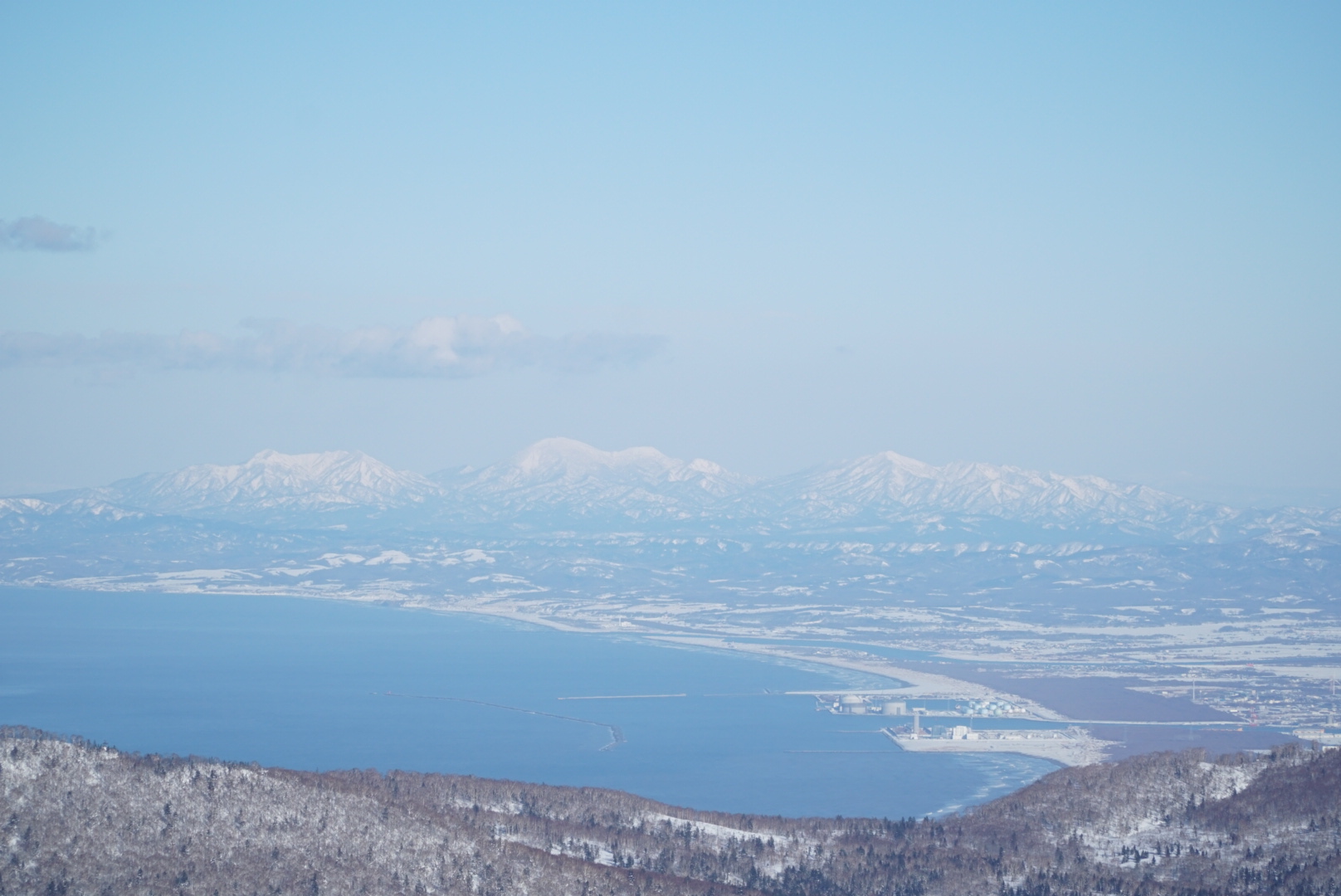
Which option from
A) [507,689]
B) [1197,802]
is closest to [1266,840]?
[1197,802]

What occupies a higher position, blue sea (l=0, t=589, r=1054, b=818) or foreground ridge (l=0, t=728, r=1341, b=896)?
foreground ridge (l=0, t=728, r=1341, b=896)

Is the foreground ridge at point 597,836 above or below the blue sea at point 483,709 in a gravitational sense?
above

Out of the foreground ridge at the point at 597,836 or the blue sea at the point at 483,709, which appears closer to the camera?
the foreground ridge at the point at 597,836

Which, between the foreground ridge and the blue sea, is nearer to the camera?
the foreground ridge

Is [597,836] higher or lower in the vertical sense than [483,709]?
higher
